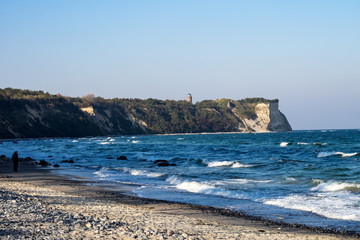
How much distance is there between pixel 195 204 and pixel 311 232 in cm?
515

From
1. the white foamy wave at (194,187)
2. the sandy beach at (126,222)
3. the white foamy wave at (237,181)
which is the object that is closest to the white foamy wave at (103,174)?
the white foamy wave at (194,187)

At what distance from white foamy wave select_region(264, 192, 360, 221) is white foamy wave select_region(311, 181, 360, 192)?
115 cm

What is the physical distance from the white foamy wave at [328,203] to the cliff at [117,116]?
8894 cm

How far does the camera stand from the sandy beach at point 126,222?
7.97m

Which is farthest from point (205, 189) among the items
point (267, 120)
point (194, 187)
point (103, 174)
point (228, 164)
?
point (267, 120)

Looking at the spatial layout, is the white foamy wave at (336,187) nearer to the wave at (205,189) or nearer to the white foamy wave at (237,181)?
the white foamy wave at (237,181)

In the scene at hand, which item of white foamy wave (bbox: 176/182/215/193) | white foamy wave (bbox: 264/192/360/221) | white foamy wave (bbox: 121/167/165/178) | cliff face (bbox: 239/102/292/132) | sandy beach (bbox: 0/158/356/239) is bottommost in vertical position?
white foamy wave (bbox: 121/167/165/178)

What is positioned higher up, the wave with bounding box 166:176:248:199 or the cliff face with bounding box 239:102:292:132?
the cliff face with bounding box 239:102:292:132

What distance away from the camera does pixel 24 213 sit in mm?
9617

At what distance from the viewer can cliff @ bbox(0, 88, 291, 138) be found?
10456 centimetres

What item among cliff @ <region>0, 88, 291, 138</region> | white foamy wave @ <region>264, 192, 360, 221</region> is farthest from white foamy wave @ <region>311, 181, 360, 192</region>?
cliff @ <region>0, 88, 291, 138</region>

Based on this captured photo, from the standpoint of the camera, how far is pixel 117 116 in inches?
5797

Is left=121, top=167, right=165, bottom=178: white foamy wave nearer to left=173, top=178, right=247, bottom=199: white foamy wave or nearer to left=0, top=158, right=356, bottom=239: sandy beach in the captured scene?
left=173, top=178, right=247, bottom=199: white foamy wave

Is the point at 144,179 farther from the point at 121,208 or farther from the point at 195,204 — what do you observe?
the point at 121,208
